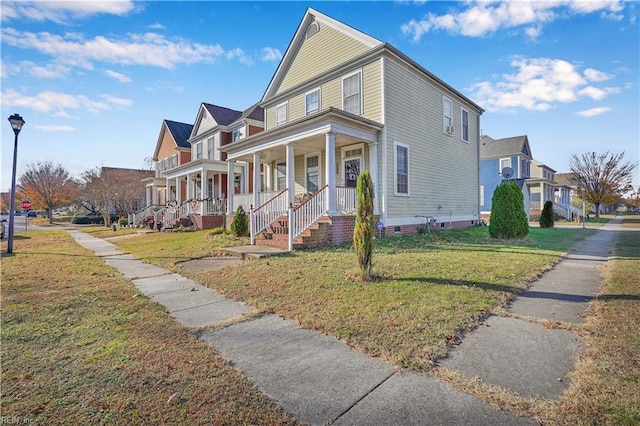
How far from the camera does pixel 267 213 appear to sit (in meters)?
11.0

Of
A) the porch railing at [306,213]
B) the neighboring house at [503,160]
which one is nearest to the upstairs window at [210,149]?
the porch railing at [306,213]

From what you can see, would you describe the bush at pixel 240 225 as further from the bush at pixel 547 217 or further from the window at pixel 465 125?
the bush at pixel 547 217

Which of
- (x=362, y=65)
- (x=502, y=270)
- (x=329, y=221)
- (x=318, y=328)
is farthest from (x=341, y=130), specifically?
(x=318, y=328)

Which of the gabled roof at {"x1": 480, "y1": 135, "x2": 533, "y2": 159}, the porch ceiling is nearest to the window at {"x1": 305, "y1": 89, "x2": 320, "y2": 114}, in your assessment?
the porch ceiling

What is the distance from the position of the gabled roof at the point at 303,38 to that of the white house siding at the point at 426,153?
1.74 metres

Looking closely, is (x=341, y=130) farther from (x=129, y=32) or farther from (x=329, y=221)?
(x=129, y=32)

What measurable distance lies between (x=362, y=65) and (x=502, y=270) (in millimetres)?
9443

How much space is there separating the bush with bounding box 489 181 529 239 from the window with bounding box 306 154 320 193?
722 cm

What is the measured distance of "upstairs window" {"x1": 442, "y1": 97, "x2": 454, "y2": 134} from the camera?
15109 millimetres

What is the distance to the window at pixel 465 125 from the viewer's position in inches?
654

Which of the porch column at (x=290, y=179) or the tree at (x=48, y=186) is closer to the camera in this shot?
the porch column at (x=290, y=179)

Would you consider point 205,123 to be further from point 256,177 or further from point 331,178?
point 331,178

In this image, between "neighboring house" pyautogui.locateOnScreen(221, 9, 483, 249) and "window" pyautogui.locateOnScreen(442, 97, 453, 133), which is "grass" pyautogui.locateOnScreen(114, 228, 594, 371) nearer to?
"neighboring house" pyautogui.locateOnScreen(221, 9, 483, 249)

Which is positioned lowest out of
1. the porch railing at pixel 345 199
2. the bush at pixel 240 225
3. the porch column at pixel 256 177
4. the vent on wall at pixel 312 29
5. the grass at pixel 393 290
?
the grass at pixel 393 290
